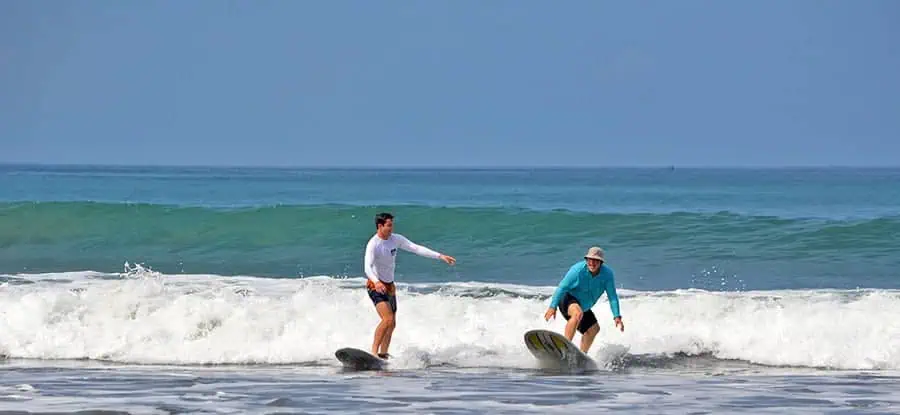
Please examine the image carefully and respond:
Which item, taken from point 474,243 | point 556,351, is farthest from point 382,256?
point 474,243

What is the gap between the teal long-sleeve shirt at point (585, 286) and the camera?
15.2 m

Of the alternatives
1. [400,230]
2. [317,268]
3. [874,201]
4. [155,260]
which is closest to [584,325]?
[317,268]

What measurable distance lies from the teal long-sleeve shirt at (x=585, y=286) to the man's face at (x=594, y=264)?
55 millimetres

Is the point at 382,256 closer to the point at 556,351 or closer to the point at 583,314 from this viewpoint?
the point at 556,351

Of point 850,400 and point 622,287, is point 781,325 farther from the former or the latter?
point 622,287

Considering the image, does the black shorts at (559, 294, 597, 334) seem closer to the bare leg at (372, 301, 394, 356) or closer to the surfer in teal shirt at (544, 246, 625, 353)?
the surfer in teal shirt at (544, 246, 625, 353)

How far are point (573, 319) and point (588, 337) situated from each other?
12.3 inches

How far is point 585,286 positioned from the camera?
601 inches

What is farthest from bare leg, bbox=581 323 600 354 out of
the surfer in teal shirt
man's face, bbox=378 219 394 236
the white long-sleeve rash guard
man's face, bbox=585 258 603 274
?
man's face, bbox=378 219 394 236

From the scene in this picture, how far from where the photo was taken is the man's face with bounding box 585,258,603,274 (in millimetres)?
15180

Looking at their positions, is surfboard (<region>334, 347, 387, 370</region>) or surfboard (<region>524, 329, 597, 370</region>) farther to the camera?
surfboard (<region>334, 347, 387, 370</region>)

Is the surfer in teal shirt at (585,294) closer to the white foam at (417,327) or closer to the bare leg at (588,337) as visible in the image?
the bare leg at (588,337)

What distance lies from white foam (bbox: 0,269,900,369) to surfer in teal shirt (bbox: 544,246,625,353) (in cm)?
66

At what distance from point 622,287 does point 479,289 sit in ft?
11.8
